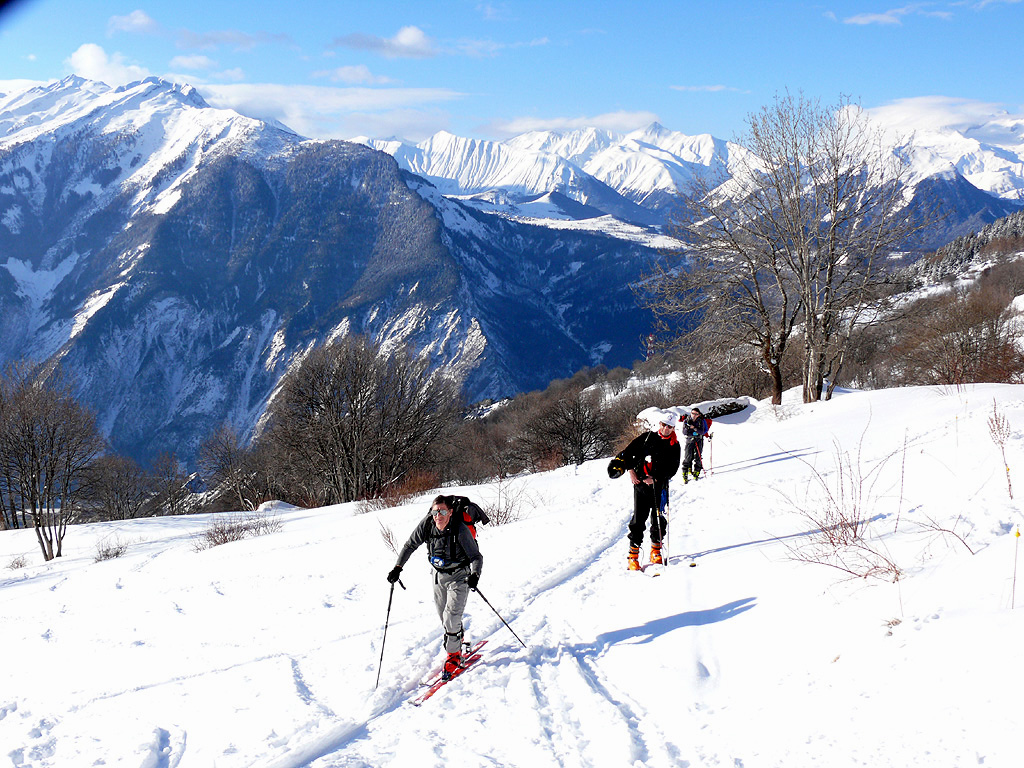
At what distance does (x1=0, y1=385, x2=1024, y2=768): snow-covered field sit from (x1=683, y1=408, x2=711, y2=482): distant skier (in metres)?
1.79

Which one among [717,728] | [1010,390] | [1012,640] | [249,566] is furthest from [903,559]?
[1010,390]

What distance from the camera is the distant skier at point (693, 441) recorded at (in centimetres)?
1169

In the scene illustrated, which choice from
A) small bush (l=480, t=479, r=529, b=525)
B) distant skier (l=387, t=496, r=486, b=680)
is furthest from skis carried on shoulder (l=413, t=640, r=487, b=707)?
small bush (l=480, t=479, r=529, b=525)

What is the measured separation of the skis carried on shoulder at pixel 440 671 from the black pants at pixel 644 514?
228cm

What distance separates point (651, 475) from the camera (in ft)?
23.4

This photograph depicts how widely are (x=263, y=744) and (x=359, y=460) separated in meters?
23.6

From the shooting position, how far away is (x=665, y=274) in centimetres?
1841

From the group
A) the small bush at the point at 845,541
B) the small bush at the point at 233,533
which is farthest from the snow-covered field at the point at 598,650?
the small bush at the point at 233,533

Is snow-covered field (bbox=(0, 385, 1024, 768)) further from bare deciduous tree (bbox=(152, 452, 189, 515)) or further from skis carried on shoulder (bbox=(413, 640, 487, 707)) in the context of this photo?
bare deciduous tree (bbox=(152, 452, 189, 515))

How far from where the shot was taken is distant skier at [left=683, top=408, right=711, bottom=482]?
1169 cm

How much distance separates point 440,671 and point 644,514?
9.75 ft

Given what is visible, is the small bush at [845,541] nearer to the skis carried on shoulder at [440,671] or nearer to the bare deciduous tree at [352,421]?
the skis carried on shoulder at [440,671]

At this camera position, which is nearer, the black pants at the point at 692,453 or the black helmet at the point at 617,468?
the black helmet at the point at 617,468

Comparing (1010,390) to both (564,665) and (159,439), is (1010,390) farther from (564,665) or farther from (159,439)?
(159,439)
